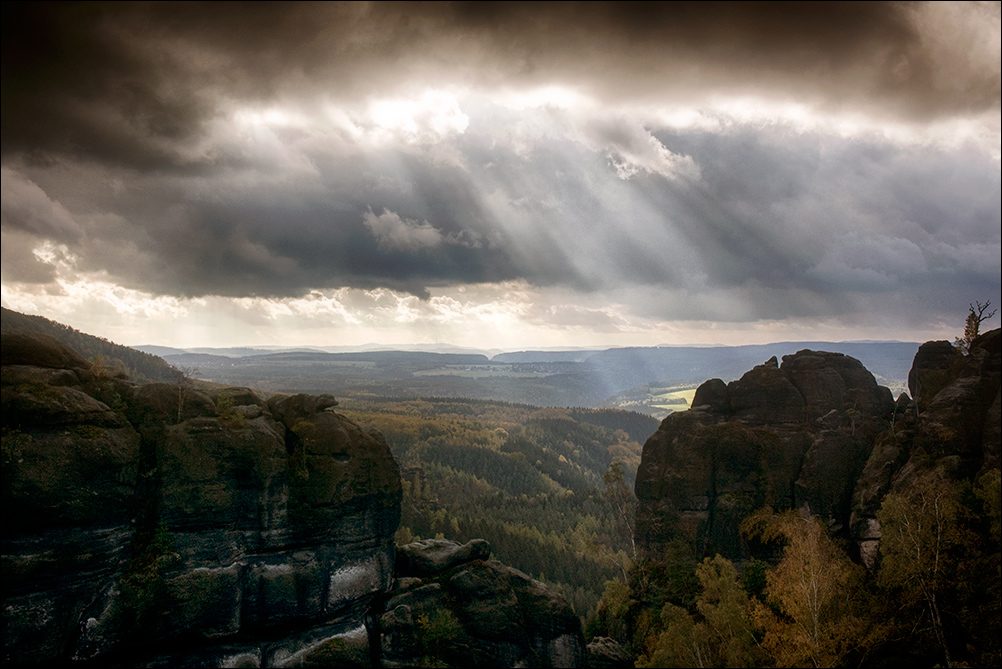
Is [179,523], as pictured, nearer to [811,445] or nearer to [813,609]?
[813,609]

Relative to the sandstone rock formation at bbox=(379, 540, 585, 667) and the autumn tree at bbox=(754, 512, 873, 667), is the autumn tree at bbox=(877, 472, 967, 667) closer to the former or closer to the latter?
the autumn tree at bbox=(754, 512, 873, 667)

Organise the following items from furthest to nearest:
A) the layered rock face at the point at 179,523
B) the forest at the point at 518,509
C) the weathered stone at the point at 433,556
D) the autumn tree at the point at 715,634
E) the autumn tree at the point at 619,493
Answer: the forest at the point at 518,509, the autumn tree at the point at 619,493, the weathered stone at the point at 433,556, the autumn tree at the point at 715,634, the layered rock face at the point at 179,523

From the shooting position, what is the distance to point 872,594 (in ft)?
101

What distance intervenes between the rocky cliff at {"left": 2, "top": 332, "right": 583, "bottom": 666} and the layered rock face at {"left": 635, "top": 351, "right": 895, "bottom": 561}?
1346cm

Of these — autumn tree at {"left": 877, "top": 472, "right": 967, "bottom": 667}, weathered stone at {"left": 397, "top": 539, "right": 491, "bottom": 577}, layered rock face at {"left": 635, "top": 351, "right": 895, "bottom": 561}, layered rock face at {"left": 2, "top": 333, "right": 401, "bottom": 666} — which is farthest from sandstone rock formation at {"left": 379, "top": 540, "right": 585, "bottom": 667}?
autumn tree at {"left": 877, "top": 472, "right": 967, "bottom": 667}

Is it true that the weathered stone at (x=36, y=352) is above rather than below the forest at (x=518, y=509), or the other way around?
above

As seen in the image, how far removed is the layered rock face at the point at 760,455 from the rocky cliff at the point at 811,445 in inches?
3.4

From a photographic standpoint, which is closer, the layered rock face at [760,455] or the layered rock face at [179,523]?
the layered rock face at [179,523]

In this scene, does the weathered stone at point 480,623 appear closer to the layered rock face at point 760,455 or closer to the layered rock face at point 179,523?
the layered rock face at point 179,523

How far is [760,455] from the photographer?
139 ft

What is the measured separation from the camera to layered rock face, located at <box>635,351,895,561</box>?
40.0m

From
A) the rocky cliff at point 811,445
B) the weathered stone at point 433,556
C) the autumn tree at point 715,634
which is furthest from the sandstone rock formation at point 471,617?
the rocky cliff at point 811,445

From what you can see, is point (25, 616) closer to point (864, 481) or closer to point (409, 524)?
point (864, 481)

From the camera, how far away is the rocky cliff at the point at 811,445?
32906mm
